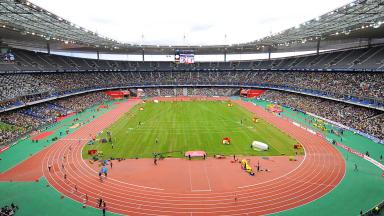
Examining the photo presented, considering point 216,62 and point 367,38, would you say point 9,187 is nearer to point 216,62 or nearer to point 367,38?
point 367,38

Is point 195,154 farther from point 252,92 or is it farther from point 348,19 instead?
point 252,92

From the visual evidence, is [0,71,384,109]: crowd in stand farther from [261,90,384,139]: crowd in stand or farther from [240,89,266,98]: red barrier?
[240,89,266,98]: red barrier

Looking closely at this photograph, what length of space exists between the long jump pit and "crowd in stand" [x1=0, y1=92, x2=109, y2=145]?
10.8 meters

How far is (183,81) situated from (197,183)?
74.6 meters

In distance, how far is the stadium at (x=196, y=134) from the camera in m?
22.9

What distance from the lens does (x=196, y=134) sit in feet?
140

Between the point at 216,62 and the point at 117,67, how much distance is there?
1524 inches

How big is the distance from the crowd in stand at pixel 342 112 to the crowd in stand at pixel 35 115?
2120 inches

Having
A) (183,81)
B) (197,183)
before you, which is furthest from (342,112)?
(183,81)

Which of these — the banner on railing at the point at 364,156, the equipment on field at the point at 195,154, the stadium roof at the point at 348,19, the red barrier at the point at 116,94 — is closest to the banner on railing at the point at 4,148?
the equipment on field at the point at 195,154

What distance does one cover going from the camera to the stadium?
22.9m

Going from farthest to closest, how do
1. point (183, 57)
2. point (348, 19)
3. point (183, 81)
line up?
1. point (183, 81)
2. point (183, 57)
3. point (348, 19)

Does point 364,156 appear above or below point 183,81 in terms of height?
below

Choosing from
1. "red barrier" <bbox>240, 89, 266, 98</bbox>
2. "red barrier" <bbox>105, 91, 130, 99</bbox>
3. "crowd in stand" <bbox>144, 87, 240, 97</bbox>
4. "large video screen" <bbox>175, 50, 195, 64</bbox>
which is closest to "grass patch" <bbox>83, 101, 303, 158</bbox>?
"red barrier" <bbox>105, 91, 130, 99</bbox>
